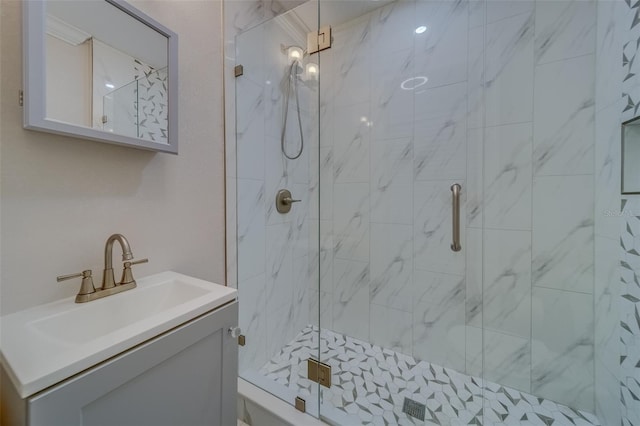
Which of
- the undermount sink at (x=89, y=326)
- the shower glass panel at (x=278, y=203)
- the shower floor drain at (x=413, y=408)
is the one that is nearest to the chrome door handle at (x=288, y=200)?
the shower glass panel at (x=278, y=203)

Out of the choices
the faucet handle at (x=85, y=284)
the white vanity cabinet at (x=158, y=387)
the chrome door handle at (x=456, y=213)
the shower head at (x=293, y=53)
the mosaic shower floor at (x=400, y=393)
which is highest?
the shower head at (x=293, y=53)

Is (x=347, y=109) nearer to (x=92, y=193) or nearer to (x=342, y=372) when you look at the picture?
(x=92, y=193)

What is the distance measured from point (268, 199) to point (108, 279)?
38.3 inches

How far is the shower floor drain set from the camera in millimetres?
1263

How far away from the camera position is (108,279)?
0.85m

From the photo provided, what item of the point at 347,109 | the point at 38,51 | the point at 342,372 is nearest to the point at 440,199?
the point at 347,109

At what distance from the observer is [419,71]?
5.30ft

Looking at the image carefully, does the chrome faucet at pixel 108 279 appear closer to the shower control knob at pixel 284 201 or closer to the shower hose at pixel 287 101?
the shower control knob at pixel 284 201

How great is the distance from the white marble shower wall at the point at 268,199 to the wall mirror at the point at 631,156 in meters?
1.58

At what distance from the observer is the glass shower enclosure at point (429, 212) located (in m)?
1.27

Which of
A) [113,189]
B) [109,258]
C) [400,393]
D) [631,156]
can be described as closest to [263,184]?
[113,189]

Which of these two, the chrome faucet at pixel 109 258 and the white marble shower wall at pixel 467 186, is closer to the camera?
the chrome faucet at pixel 109 258

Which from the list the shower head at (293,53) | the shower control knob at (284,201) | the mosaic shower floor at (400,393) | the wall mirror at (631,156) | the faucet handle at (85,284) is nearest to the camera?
the faucet handle at (85,284)

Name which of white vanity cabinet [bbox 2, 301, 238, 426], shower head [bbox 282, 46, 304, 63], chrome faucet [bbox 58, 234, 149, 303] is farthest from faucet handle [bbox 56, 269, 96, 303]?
shower head [bbox 282, 46, 304, 63]
